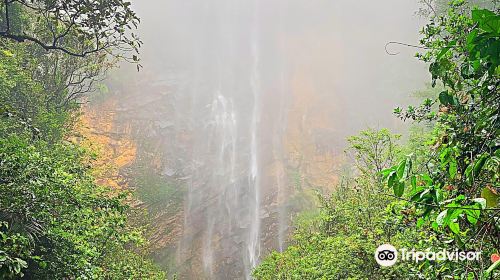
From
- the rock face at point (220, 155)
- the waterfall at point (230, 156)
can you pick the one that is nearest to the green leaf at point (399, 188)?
the waterfall at point (230, 156)

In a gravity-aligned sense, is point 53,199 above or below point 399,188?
above

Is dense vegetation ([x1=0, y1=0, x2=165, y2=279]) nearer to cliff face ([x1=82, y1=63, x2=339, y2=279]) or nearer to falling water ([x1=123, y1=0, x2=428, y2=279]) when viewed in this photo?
cliff face ([x1=82, y1=63, x2=339, y2=279])

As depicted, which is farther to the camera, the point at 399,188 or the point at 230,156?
the point at 230,156

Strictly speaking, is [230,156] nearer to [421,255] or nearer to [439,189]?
[421,255]

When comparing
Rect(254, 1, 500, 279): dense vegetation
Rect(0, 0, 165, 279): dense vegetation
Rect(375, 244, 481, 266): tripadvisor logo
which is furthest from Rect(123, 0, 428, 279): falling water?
Rect(375, 244, 481, 266): tripadvisor logo

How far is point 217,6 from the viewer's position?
45719mm

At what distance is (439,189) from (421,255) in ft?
6.55

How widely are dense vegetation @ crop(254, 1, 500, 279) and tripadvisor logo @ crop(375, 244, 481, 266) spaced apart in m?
0.05

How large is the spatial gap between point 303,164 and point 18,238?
21.6 meters

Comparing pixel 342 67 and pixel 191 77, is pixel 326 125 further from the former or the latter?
pixel 191 77

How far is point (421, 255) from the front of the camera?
10.3 feet

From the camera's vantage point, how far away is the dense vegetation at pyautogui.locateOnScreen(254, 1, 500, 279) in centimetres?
Result: 129

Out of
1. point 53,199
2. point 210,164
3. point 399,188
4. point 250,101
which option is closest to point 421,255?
point 399,188

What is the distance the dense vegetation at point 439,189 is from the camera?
50.8 inches
